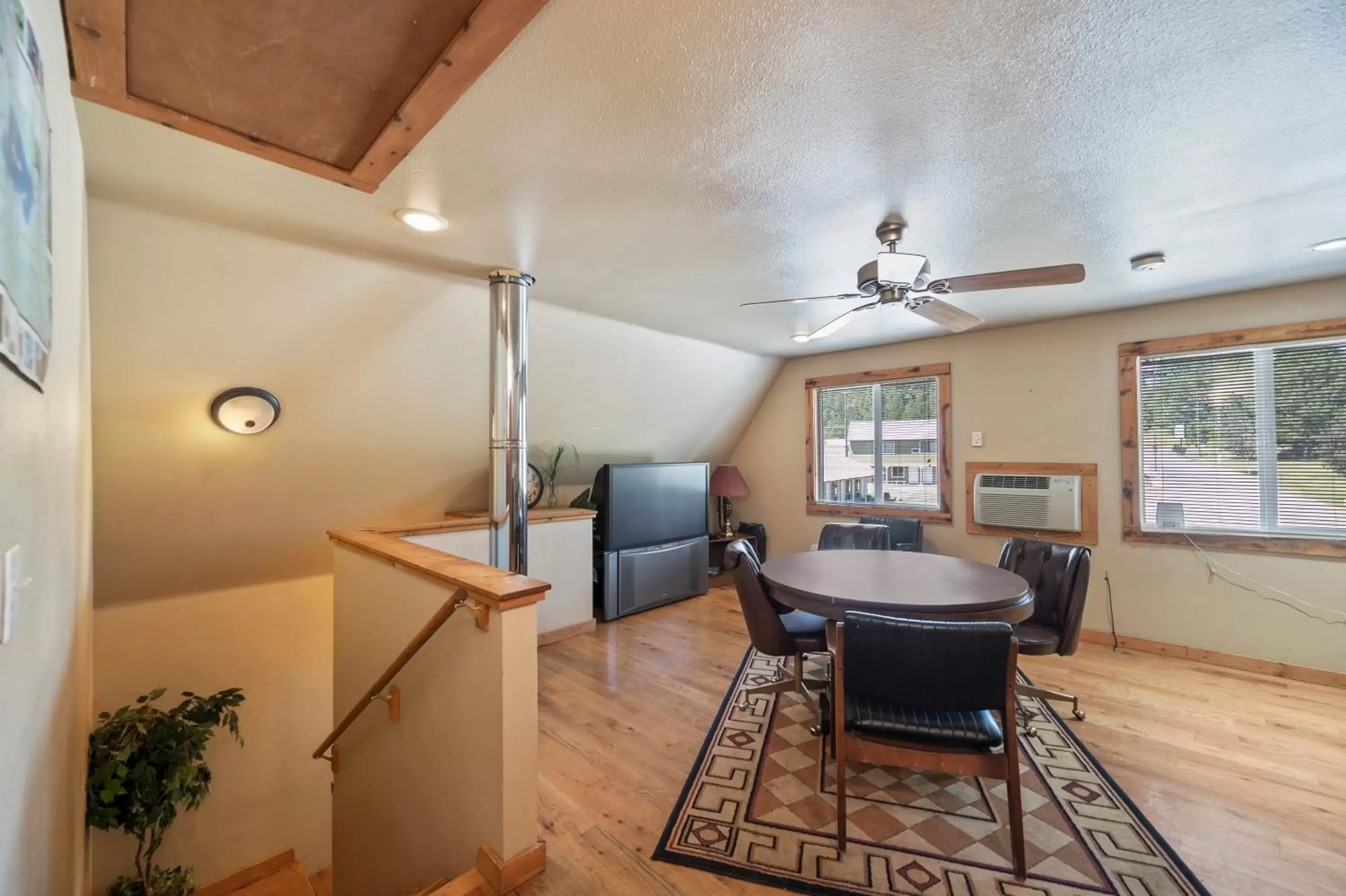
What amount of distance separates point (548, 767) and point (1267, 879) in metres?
2.62

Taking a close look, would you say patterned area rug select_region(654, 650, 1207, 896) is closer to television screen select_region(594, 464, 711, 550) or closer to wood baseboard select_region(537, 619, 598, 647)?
wood baseboard select_region(537, 619, 598, 647)

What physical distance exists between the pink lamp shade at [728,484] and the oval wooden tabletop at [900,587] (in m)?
2.77

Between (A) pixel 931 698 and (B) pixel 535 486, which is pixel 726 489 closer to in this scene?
(B) pixel 535 486

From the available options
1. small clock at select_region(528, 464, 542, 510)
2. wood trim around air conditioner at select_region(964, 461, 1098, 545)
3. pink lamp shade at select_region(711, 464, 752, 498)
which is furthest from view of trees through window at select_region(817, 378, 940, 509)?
small clock at select_region(528, 464, 542, 510)

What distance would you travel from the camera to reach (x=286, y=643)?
371 centimetres

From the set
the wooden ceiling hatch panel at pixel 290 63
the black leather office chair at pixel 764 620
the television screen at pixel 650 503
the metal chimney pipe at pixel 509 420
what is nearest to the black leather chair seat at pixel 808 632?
the black leather office chair at pixel 764 620

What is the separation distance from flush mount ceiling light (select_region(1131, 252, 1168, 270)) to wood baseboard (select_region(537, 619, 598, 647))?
4250 millimetres

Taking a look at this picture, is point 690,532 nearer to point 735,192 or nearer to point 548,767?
point 548,767

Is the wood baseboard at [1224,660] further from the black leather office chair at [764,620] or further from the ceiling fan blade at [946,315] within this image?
the ceiling fan blade at [946,315]

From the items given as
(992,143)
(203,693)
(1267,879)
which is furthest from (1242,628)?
(203,693)

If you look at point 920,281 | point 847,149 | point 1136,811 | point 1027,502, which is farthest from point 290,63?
point 1027,502

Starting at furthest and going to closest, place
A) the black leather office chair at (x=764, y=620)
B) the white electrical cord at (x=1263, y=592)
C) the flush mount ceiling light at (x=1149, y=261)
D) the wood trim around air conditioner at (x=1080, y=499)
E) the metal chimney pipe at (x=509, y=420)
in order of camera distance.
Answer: the wood trim around air conditioner at (x=1080, y=499) < the white electrical cord at (x=1263, y=592) < the metal chimney pipe at (x=509, y=420) < the flush mount ceiling light at (x=1149, y=261) < the black leather office chair at (x=764, y=620)

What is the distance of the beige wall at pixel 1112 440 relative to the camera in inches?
126

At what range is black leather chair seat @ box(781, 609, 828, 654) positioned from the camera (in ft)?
8.57
